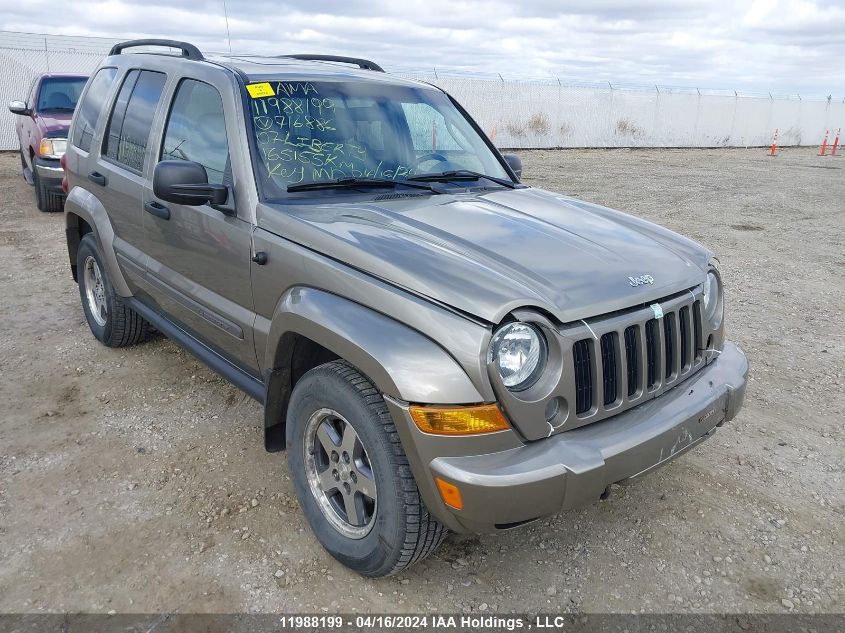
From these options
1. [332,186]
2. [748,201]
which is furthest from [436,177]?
[748,201]

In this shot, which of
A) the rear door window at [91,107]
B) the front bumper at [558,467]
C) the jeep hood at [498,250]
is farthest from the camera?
the rear door window at [91,107]

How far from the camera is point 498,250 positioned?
2.66 meters

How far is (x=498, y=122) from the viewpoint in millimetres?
26109

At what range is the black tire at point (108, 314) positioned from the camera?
4.71 metres

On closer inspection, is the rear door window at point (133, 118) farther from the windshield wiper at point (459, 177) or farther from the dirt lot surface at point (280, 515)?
the windshield wiper at point (459, 177)

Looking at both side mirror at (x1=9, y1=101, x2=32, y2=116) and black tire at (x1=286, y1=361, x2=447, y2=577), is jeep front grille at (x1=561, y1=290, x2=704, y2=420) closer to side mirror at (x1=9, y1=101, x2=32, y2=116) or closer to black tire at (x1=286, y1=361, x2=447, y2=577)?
black tire at (x1=286, y1=361, x2=447, y2=577)

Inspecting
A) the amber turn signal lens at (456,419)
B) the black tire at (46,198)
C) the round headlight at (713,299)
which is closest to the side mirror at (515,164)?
the round headlight at (713,299)

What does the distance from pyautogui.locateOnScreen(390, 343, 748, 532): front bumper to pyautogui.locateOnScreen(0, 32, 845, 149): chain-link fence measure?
20.2m

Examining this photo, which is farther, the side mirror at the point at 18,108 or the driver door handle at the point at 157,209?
the side mirror at the point at 18,108

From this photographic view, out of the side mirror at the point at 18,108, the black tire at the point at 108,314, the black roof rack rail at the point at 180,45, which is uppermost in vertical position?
the black roof rack rail at the point at 180,45

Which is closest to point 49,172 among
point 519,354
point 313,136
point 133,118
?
point 133,118

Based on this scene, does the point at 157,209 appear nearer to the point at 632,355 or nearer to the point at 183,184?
the point at 183,184

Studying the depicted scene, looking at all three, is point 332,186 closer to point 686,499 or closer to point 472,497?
point 472,497

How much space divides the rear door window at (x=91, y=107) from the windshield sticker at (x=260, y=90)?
1747mm
